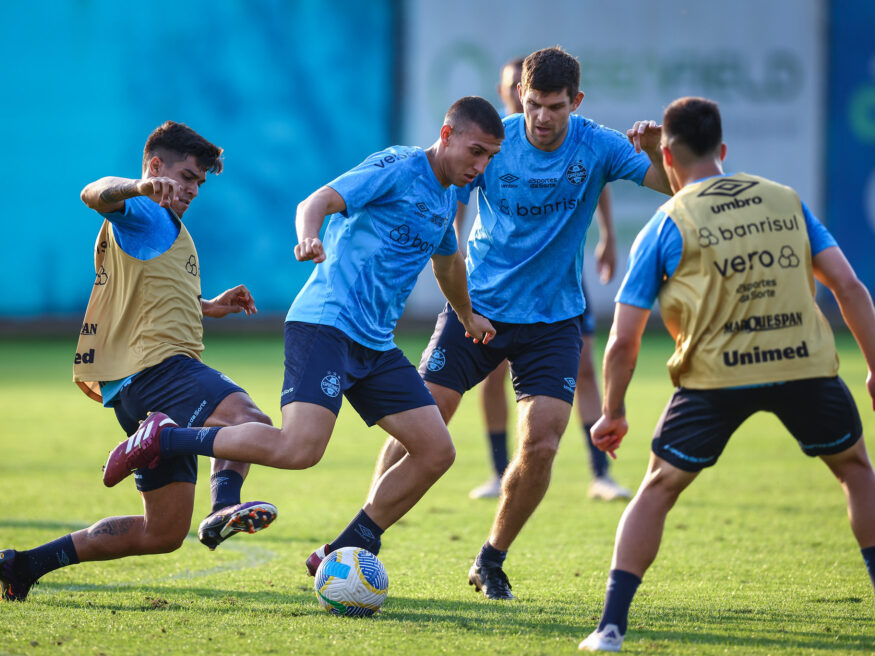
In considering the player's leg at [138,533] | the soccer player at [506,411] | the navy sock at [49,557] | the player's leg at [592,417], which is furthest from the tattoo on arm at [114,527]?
the player's leg at [592,417]

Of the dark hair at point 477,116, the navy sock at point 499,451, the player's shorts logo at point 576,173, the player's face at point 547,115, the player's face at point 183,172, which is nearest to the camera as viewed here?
the dark hair at point 477,116

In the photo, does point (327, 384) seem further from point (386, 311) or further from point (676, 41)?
point (676, 41)

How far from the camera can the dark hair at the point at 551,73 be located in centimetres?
541

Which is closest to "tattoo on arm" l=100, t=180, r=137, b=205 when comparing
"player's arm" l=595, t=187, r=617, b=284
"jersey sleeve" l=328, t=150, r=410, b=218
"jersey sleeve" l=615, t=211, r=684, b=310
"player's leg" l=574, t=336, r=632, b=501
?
"jersey sleeve" l=328, t=150, r=410, b=218

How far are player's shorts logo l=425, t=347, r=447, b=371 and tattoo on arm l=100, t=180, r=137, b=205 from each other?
1.79 metres

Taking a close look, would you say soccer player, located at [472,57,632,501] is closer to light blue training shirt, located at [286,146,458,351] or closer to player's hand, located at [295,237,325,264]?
light blue training shirt, located at [286,146,458,351]

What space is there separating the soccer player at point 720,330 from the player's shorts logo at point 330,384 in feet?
4.14

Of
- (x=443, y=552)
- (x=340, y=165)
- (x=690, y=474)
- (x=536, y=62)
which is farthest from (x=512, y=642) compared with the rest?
(x=340, y=165)

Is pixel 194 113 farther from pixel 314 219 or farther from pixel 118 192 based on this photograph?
pixel 314 219

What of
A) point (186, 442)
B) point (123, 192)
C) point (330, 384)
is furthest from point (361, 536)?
point (123, 192)

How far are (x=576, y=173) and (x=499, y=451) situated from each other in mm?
2947

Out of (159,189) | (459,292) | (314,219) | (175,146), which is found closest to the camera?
(159,189)

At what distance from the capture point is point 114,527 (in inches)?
201

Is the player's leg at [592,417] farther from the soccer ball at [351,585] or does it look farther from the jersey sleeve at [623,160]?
the soccer ball at [351,585]
